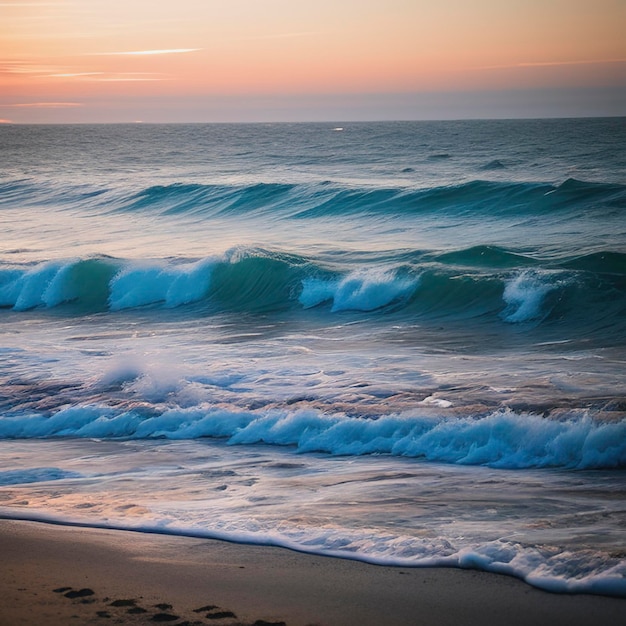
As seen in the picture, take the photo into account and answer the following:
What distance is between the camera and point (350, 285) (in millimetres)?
15945

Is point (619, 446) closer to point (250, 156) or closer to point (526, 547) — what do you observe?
point (526, 547)

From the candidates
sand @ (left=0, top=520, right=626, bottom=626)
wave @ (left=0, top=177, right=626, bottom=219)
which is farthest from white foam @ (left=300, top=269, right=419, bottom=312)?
sand @ (left=0, top=520, right=626, bottom=626)

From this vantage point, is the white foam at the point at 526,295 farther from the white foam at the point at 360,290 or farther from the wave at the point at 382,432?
the wave at the point at 382,432

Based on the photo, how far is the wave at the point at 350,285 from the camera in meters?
14.1

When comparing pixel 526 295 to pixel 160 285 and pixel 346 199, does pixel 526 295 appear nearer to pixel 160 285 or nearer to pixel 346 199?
pixel 160 285

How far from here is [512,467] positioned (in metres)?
6.61

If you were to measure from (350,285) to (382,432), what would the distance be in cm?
857

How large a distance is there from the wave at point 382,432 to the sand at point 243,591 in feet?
8.15

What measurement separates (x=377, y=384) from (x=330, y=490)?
11.0ft

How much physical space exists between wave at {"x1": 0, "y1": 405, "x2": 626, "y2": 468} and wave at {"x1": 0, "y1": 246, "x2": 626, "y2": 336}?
5.99 meters

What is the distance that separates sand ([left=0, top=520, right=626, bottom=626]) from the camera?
395cm

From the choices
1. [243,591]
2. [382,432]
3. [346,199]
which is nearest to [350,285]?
[382,432]

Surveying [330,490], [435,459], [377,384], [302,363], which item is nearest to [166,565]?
[330,490]

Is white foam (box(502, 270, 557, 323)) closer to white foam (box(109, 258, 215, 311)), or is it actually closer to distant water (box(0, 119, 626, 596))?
distant water (box(0, 119, 626, 596))
